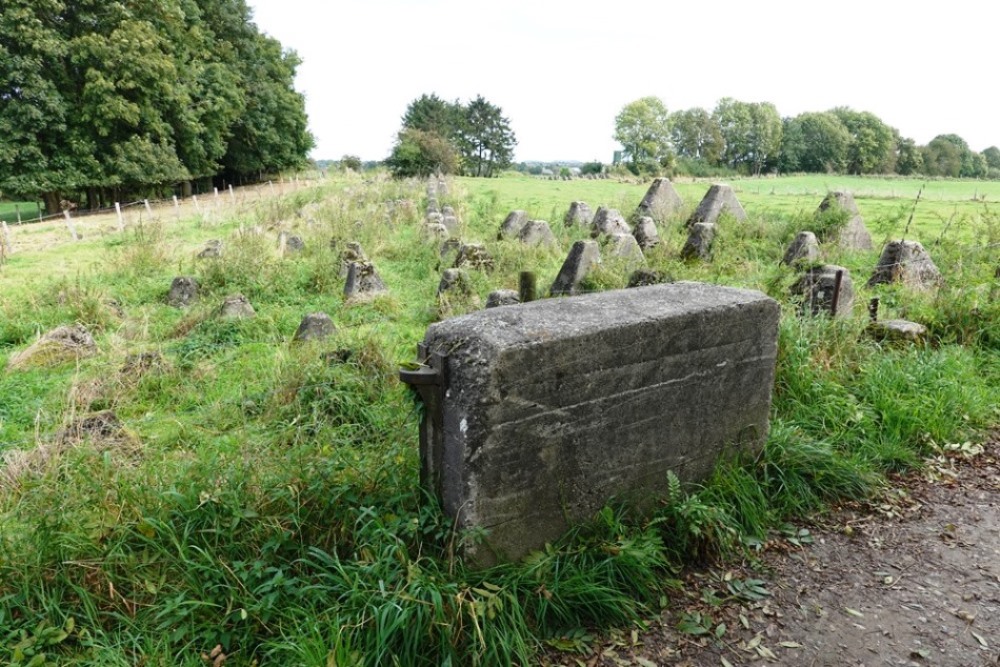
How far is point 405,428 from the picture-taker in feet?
11.7

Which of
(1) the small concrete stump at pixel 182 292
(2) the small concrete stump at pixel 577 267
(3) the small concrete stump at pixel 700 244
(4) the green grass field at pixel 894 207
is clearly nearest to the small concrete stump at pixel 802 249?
(4) the green grass field at pixel 894 207

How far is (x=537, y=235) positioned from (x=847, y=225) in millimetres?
5367

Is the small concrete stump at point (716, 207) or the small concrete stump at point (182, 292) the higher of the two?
the small concrete stump at point (716, 207)

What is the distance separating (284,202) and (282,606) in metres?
18.5

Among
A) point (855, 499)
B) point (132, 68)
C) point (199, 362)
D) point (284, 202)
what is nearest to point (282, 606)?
point (855, 499)

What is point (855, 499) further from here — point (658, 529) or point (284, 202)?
point (284, 202)

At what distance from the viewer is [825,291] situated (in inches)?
247

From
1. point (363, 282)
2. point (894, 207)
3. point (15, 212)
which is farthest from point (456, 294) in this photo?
point (15, 212)

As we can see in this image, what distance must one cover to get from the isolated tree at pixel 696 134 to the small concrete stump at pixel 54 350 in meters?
62.0

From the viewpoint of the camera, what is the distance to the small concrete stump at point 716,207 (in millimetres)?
12914

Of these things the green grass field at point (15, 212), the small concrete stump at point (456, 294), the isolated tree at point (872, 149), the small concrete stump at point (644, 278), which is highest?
the isolated tree at point (872, 149)

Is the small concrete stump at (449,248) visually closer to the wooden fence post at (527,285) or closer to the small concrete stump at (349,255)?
the small concrete stump at (349,255)

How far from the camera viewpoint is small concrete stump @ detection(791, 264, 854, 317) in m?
6.15

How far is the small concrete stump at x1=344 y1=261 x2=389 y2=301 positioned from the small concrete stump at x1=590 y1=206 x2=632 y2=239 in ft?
16.9
